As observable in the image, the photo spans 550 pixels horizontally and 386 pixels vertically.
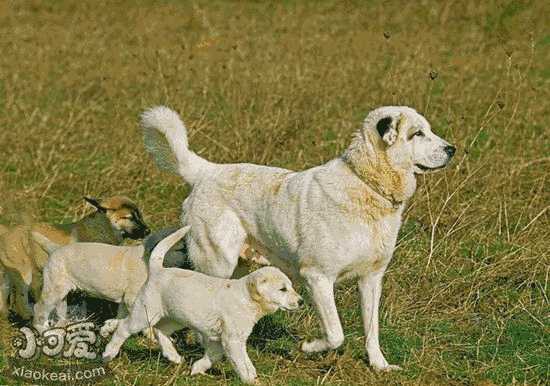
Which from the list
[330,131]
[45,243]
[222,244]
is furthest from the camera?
[330,131]

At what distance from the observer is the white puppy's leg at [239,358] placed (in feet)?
20.7

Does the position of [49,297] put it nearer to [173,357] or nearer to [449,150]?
[173,357]

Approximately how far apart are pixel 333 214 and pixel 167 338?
4.42ft

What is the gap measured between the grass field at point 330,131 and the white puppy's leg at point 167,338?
0.24 feet

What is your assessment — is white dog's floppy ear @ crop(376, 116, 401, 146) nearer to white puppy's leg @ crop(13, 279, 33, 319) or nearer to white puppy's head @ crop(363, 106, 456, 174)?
white puppy's head @ crop(363, 106, 456, 174)

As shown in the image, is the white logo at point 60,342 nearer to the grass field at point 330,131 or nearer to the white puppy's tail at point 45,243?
the grass field at point 330,131

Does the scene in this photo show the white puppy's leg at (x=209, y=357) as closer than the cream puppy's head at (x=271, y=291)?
No

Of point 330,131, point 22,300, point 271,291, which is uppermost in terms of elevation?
point 271,291

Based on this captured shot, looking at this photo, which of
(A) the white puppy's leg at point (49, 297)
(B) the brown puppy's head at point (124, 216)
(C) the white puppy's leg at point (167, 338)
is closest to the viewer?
(C) the white puppy's leg at point (167, 338)

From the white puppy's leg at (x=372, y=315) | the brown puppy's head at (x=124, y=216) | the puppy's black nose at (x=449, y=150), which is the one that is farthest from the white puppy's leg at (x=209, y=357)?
the brown puppy's head at (x=124, y=216)

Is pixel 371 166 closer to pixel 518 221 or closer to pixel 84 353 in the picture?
pixel 84 353

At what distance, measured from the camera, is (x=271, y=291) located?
639cm

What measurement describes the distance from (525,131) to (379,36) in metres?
5.63

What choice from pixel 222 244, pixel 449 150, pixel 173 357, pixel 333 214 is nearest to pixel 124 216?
pixel 222 244
